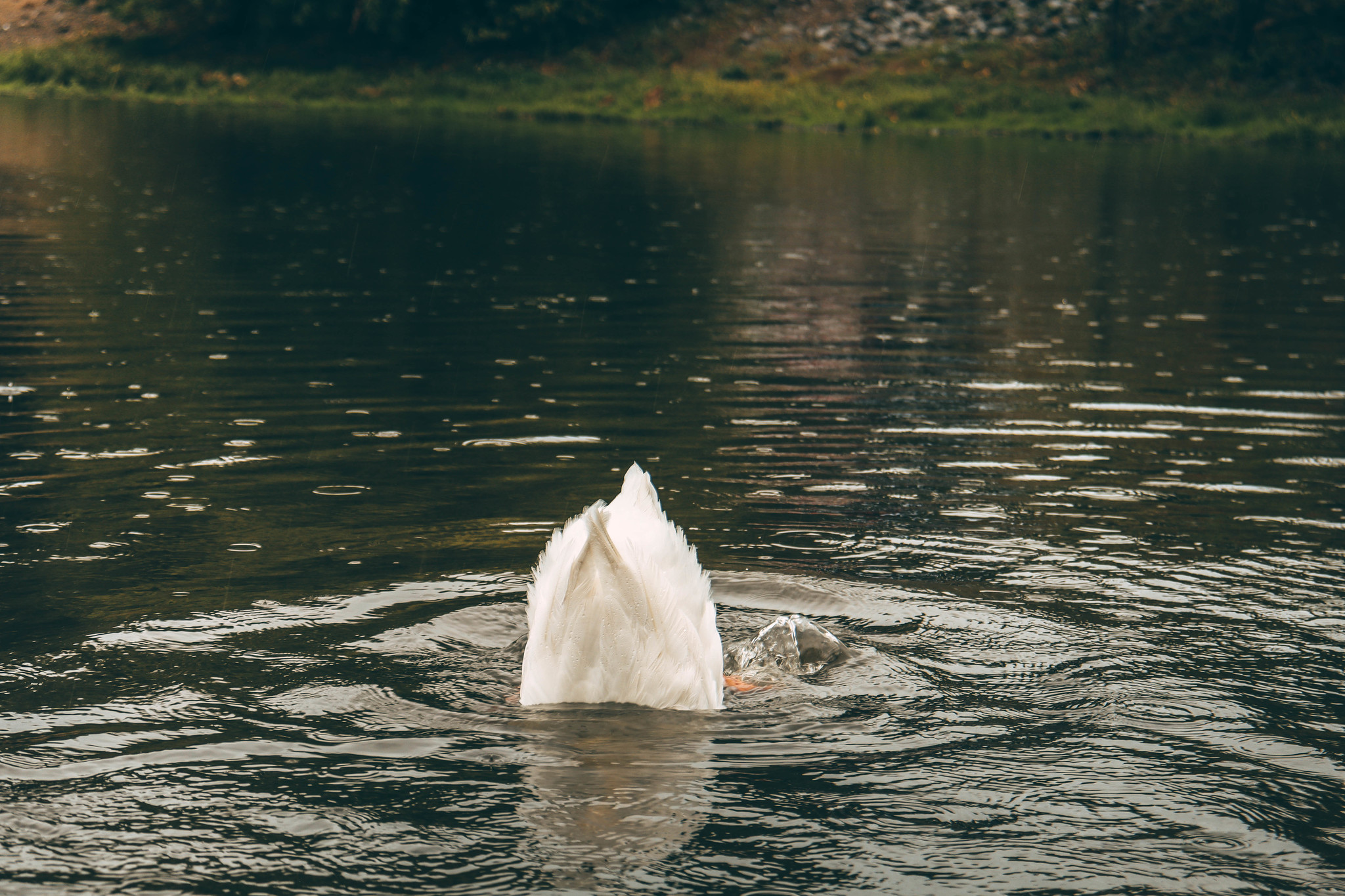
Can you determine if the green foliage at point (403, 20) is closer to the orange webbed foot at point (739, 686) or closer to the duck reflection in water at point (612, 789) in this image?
the orange webbed foot at point (739, 686)

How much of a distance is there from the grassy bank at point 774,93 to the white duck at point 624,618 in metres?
41.1

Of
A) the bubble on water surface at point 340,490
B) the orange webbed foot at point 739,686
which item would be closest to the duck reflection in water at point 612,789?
the orange webbed foot at point 739,686

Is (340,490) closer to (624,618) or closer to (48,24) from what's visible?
(624,618)

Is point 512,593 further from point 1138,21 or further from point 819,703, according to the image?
point 1138,21

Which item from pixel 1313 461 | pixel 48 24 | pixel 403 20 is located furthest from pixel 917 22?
pixel 1313 461

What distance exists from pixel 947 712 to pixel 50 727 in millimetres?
3891

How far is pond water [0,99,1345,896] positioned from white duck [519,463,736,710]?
179 mm

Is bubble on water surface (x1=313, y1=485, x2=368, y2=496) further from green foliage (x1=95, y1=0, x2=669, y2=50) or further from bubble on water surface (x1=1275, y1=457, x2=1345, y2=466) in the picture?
green foliage (x1=95, y1=0, x2=669, y2=50)

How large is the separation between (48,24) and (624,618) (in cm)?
5991

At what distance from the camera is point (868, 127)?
4716 cm

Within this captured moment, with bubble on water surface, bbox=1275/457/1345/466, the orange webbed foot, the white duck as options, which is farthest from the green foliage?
the white duck

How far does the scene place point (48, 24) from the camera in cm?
5772

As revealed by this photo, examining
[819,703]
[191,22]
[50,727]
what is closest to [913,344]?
[819,703]

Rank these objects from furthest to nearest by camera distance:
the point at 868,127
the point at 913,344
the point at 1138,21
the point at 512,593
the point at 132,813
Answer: the point at 1138,21 → the point at 868,127 → the point at 913,344 → the point at 512,593 → the point at 132,813
